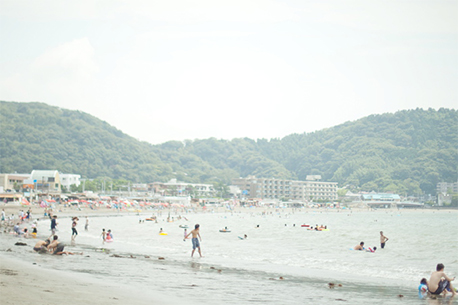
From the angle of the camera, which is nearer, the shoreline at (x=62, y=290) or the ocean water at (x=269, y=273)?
the shoreline at (x=62, y=290)

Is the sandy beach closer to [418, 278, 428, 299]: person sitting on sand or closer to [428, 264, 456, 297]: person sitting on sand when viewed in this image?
[418, 278, 428, 299]: person sitting on sand

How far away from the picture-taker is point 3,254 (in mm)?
19359

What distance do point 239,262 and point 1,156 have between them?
160m

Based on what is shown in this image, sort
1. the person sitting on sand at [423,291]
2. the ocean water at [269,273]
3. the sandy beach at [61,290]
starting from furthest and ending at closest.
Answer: the person sitting on sand at [423,291] → the ocean water at [269,273] → the sandy beach at [61,290]

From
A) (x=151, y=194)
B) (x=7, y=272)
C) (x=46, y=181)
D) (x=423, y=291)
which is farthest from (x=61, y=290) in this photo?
(x=151, y=194)

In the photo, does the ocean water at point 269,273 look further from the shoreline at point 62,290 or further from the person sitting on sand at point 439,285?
the shoreline at point 62,290

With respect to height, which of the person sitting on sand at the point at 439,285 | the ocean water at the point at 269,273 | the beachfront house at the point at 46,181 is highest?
the beachfront house at the point at 46,181

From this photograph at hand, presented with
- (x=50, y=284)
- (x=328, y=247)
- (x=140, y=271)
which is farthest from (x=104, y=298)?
(x=328, y=247)

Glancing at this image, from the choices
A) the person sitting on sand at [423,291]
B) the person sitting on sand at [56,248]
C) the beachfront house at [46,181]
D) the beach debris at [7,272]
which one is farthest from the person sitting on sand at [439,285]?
the beachfront house at [46,181]

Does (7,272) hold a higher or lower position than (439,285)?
higher

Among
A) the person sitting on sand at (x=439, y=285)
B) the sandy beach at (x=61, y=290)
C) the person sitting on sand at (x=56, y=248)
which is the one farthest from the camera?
the person sitting on sand at (x=56, y=248)

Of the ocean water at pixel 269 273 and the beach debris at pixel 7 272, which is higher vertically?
the beach debris at pixel 7 272

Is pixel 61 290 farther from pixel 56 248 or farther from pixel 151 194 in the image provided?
pixel 151 194

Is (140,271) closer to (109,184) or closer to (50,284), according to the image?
(50,284)
